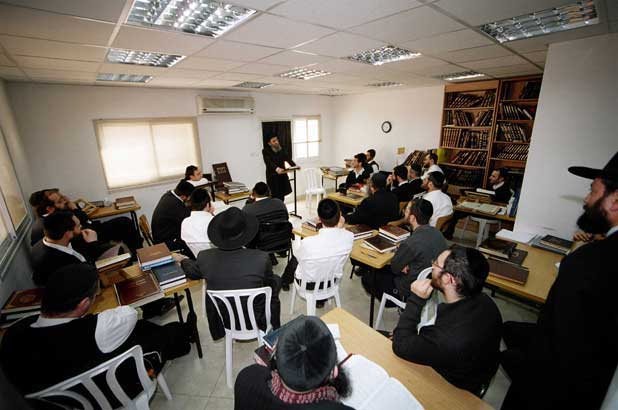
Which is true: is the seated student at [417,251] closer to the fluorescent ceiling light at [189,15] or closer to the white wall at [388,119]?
the fluorescent ceiling light at [189,15]

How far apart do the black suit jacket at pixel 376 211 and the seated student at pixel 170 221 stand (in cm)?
223

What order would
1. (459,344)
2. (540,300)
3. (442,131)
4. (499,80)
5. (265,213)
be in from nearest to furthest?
(459,344) → (540,300) → (265,213) → (499,80) → (442,131)

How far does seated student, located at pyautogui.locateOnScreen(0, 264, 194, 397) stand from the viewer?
122 cm

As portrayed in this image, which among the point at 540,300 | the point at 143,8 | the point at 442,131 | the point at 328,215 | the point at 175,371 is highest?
the point at 143,8

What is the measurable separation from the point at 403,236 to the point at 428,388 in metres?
1.64

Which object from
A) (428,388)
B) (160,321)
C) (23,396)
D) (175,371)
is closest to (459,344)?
(428,388)

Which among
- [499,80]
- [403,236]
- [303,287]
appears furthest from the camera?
[499,80]

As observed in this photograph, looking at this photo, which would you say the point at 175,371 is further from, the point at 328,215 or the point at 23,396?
the point at 328,215

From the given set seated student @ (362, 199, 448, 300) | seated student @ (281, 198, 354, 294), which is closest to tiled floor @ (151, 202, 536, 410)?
seated student @ (362, 199, 448, 300)

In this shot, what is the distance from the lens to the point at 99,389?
1391 mm

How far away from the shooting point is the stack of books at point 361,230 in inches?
116

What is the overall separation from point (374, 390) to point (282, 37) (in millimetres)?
2451

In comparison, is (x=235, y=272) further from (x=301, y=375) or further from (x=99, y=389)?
(x=301, y=375)

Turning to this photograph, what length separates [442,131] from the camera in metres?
5.72
